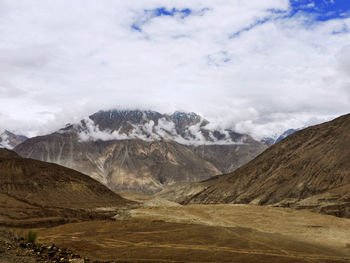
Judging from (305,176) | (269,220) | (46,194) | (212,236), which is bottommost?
(212,236)

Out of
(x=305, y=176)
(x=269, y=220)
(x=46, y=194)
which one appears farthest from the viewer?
(x=305, y=176)

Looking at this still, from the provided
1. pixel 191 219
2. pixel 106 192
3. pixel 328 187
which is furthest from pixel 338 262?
pixel 106 192

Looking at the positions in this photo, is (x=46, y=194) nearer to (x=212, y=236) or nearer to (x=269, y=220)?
(x=269, y=220)

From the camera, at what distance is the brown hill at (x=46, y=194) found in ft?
356

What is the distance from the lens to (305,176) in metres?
160

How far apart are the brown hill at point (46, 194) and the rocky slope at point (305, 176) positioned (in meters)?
55.7

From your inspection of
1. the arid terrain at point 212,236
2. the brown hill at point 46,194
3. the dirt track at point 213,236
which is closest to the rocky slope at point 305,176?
the dirt track at point 213,236

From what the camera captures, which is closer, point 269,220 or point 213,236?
point 213,236

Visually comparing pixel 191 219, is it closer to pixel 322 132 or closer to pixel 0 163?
pixel 0 163

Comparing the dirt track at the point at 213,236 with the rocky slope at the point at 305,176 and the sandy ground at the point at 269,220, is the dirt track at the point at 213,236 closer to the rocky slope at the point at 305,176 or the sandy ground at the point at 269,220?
the sandy ground at the point at 269,220

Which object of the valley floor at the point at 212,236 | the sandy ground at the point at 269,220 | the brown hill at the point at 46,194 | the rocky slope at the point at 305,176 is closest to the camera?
the valley floor at the point at 212,236

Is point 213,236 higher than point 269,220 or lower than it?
lower

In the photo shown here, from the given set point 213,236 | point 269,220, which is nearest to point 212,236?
point 213,236

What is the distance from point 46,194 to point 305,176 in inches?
3842
